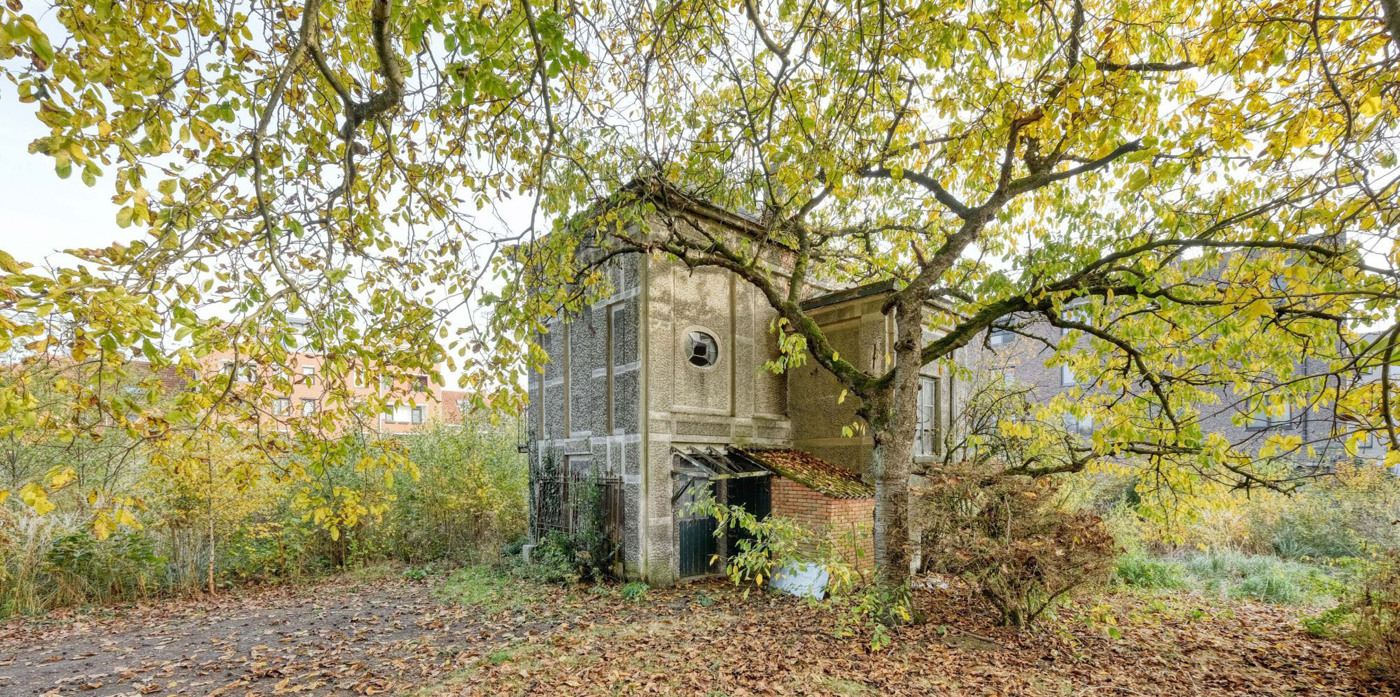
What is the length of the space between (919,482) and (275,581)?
41.9 feet

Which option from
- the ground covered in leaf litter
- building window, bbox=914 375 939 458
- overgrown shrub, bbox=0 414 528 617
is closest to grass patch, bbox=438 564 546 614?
the ground covered in leaf litter

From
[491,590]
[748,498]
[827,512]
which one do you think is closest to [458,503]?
[491,590]

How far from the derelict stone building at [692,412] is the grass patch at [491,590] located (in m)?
1.41

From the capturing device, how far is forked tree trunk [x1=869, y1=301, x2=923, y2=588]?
7.65 metres

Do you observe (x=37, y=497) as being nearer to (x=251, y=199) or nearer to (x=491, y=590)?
(x=251, y=199)

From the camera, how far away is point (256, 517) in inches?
494

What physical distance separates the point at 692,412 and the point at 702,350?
124 cm

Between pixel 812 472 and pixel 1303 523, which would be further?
pixel 1303 523

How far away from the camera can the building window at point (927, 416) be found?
41.6 ft

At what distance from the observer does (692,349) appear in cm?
1172

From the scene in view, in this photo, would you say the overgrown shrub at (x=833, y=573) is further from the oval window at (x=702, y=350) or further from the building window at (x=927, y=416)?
Answer: the building window at (x=927, y=416)

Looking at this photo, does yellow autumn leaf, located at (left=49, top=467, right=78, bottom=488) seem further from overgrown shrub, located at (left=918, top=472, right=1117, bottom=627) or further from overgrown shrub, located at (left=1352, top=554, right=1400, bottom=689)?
overgrown shrub, located at (left=1352, top=554, right=1400, bottom=689)

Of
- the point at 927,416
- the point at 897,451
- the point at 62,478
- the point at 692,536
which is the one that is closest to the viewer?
the point at 62,478

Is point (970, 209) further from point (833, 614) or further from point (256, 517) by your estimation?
point (256, 517)
